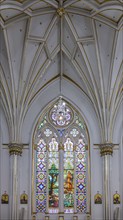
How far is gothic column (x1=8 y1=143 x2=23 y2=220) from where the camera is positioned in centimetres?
3384

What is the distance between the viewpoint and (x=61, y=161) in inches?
1426

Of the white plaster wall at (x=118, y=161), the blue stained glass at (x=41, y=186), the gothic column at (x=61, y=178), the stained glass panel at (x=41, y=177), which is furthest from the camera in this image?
the blue stained glass at (x=41, y=186)

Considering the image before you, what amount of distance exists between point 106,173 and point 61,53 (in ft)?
26.4

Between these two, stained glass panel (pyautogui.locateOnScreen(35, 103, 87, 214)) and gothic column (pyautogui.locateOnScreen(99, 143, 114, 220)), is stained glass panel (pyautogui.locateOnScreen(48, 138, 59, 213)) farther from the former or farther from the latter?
gothic column (pyautogui.locateOnScreen(99, 143, 114, 220))

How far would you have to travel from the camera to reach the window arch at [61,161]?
116ft

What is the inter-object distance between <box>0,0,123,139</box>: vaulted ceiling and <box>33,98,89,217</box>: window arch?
1.58m

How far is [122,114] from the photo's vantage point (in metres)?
36.8

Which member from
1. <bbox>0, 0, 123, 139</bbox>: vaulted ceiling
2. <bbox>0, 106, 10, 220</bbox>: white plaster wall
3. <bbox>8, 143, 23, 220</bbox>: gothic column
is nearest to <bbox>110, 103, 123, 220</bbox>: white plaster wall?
<bbox>0, 0, 123, 139</bbox>: vaulted ceiling

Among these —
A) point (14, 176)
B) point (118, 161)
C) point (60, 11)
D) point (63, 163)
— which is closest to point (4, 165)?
point (14, 176)

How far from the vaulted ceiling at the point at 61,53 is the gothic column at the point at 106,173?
92 cm

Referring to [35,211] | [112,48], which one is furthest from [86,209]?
[112,48]

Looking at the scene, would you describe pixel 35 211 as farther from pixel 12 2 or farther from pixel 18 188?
pixel 12 2

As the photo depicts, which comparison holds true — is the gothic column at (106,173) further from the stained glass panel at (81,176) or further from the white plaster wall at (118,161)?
the stained glass panel at (81,176)

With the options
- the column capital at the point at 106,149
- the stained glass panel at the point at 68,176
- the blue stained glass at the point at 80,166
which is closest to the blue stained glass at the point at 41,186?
the stained glass panel at the point at 68,176
